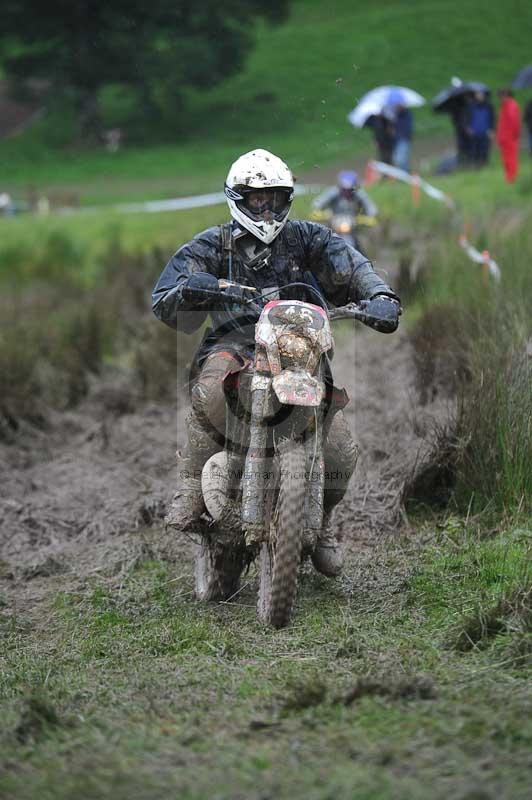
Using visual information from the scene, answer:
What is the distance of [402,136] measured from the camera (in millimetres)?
23188

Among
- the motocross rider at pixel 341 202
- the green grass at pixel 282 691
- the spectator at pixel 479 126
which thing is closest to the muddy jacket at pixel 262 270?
the green grass at pixel 282 691

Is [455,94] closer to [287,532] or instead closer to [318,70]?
[318,70]

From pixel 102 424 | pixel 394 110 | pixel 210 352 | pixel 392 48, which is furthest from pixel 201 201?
pixel 392 48

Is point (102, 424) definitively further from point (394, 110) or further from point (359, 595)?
point (394, 110)

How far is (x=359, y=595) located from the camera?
611cm

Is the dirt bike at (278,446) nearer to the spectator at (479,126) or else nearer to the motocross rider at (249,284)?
the motocross rider at (249,284)

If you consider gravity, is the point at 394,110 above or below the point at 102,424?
above

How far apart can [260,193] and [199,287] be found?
23.6 inches

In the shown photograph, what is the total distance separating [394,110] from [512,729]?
1958 cm

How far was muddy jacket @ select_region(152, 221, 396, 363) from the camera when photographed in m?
6.27

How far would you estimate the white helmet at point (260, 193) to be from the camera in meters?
6.09

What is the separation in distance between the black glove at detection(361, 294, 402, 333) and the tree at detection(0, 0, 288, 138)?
104ft

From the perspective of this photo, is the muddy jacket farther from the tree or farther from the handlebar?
the tree

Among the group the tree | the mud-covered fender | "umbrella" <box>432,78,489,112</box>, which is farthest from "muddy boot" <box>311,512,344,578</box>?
the tree
